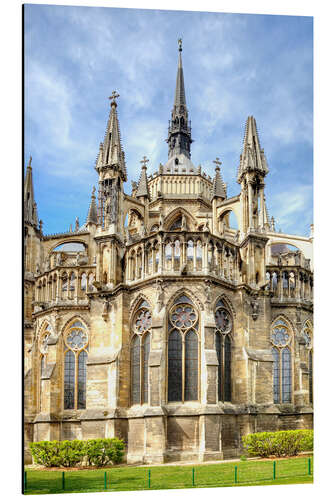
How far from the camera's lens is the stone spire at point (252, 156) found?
26703 mm

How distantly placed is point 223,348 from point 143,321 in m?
3.37

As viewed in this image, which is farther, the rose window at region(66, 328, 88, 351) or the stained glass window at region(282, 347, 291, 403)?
the rose window at region(66, 328, 88, 351)

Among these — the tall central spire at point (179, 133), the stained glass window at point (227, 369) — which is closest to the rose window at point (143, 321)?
the stained glass window at point (227, 369)

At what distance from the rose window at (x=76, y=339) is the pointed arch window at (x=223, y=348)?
6.62m

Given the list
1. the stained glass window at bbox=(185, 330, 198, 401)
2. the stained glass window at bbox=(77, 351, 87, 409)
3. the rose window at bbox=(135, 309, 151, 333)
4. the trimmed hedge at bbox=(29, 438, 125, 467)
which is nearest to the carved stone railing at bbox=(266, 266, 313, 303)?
the stained glass window at bbox=(185, 330, 198, 401)

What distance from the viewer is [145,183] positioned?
35750 mm

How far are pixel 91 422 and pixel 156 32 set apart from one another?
1455cm

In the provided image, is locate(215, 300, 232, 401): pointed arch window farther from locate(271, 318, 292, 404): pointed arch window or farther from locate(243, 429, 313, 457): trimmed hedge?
locate(271, 318, 292, 404): pointed arch window

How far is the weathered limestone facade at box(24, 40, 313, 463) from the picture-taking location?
22578 mm

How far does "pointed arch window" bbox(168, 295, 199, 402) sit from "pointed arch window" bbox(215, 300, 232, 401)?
Result: 1.16m

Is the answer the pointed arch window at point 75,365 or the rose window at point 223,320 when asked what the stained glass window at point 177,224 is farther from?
the rose window at point 223,320

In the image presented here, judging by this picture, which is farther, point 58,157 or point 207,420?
point 207,420
